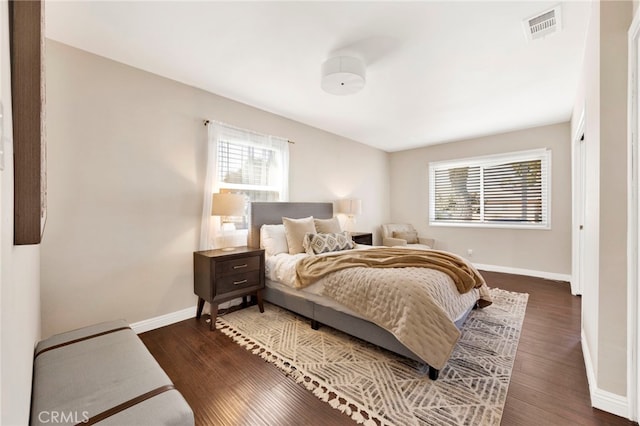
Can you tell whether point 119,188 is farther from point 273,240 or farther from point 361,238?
point 361,238

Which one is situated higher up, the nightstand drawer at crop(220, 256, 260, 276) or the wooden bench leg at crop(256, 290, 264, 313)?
the nightstand drawer at crop(220, 256, 260, 276)

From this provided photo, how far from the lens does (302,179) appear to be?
4.24 m

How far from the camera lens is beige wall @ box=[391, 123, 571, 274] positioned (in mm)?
4258

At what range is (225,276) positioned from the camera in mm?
2771

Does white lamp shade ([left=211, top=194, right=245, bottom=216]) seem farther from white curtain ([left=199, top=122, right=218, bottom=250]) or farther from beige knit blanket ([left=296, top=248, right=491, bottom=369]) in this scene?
beige knit blanket ([left=296, top=248, right=491, bottom=369])

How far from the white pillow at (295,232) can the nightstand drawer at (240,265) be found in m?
0.48

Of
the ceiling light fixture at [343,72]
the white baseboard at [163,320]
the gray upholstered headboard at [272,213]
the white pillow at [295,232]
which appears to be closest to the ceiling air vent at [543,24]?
the ceiling light fixture at [343,72]

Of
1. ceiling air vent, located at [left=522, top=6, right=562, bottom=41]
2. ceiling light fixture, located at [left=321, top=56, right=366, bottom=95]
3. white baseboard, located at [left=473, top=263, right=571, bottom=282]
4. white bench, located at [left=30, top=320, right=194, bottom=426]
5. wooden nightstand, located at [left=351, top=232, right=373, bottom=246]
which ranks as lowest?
white baseboard, located at [left=473, top=263, right=571, bottom=282]

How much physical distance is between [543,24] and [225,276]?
3.46 meters

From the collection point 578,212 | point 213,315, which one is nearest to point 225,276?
point 213,315

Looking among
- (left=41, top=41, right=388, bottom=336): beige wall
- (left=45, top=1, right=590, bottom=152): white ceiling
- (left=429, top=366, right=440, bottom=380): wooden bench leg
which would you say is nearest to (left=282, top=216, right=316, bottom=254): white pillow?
(left=41, top=41, right=388, bottom=336): beige wall

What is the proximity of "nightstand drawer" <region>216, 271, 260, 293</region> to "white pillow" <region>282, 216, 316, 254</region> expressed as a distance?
1.82 feet

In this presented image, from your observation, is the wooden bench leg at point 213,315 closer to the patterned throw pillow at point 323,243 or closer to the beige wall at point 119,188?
the beige wall at point 119,188

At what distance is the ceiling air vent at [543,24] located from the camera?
1.90 metres
